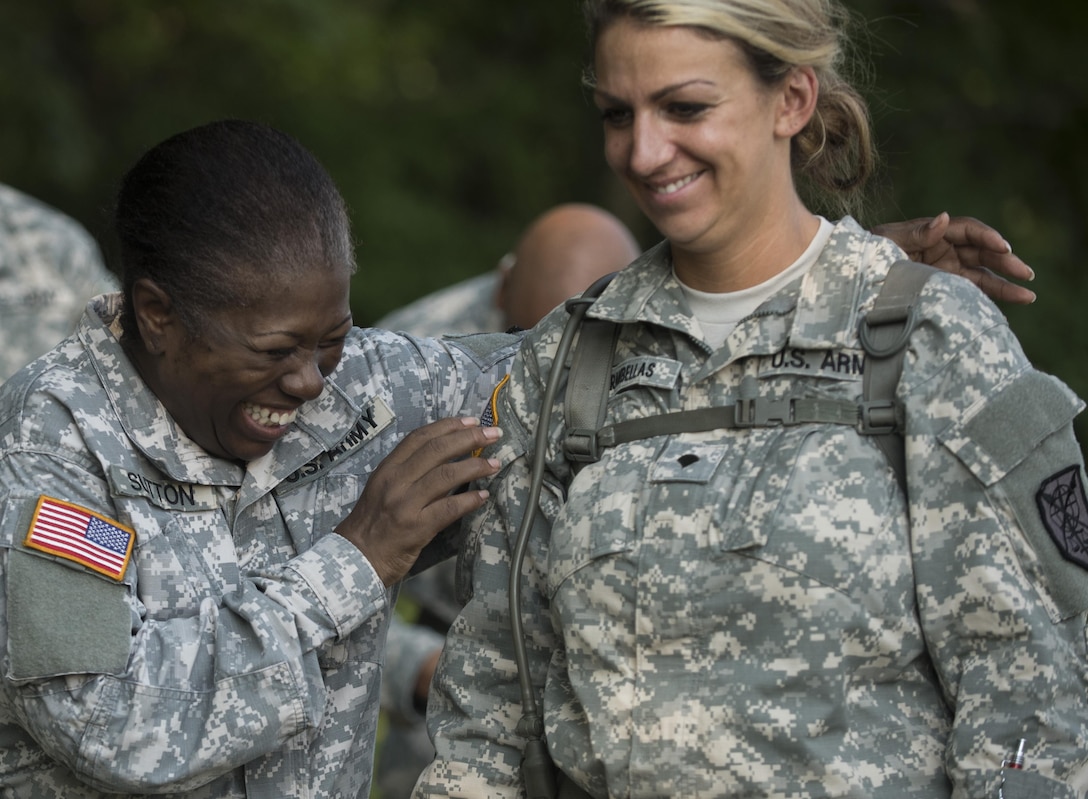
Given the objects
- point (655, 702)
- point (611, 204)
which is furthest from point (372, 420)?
point (611, 204)

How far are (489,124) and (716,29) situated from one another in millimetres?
9087

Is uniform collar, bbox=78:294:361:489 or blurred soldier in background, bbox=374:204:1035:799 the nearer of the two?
uniform collar, bbox=78:294:361:489

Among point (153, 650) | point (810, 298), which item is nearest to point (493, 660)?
point (153, 650)

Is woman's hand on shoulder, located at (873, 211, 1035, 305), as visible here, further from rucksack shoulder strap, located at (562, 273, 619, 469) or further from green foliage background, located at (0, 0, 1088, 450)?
green foliage background, located at (0, 0, 1088, 450)

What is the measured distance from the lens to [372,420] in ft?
10.9

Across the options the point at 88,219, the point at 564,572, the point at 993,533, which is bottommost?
the point at 88,219

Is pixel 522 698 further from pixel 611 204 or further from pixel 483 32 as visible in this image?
pixel 483 32

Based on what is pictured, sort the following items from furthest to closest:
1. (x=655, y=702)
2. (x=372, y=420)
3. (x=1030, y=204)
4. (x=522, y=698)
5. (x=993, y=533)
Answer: (x=1030, y=204), (x=372, y=420), (x=522, y=698), (x=655, y=702), (x=993, y=533)

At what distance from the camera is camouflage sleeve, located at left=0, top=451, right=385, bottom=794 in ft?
9.18

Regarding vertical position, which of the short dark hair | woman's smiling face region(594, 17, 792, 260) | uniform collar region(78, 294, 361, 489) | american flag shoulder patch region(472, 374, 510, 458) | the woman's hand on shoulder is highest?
woman's smiling face region(594, 17, 792, 260)

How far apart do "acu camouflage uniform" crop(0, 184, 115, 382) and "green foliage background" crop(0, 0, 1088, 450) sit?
12.6 ft

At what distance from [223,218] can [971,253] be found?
4.71 feet

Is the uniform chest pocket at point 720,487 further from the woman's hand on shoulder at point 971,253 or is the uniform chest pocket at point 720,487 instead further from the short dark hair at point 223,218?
the short dark hair at point 223,218

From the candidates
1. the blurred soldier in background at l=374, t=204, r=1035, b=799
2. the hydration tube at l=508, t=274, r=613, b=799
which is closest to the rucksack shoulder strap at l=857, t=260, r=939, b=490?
the hydration tube at l=508, t=274, r=613, b=799
